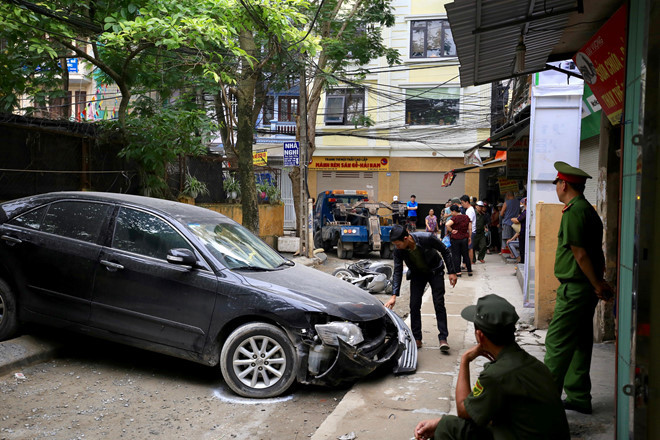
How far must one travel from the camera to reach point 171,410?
4922 millimetres

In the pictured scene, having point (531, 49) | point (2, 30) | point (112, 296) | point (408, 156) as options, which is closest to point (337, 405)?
point (112, 296)

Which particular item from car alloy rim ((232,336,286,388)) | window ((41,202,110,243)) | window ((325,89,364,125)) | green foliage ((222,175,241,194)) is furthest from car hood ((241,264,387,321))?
window ((325,89,364,125))

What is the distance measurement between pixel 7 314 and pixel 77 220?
3.83 feet

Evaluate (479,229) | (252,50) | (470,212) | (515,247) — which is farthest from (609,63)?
(479,229)

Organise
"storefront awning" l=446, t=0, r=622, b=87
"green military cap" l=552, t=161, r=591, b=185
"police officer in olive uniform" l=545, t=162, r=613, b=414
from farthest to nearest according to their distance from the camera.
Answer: "storefront awning" l=446, t=0, r=622, b=87 → "green military cap" l=552, t=161, r=591, b=185 → "police officer in olive uniform" l=545, t=162, r=613, b=414

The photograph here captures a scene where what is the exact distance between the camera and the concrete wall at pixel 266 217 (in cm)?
1667

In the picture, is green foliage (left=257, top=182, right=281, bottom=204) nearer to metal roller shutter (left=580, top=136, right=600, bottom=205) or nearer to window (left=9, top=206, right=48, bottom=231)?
metal roller shutter (left=580, top=136, right=600, bottom=205)

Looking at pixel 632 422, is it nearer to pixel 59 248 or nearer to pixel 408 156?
pixel 59 248

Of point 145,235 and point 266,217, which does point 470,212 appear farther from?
point 145,235

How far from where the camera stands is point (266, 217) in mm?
19062

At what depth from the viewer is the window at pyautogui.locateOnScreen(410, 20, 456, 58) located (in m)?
29.4

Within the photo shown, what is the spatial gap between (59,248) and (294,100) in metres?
26.0

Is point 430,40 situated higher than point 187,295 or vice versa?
point 430,40

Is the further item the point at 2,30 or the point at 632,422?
the point at 2,30
